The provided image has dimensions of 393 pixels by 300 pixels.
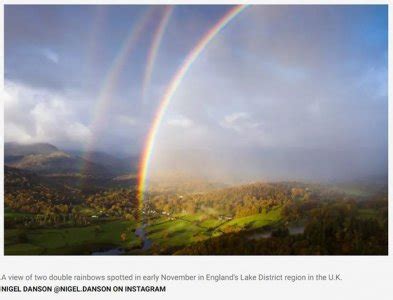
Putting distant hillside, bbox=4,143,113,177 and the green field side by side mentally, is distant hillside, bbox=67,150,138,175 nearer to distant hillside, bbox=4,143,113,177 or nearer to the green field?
distant hillside, bbox=4,143,113,177

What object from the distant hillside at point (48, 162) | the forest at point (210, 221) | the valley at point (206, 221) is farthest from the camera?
the distant hillside at point (48, 162)

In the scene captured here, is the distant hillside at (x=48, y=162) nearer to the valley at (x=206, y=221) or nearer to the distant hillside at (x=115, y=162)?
the distant hillside at (x=115, y=162)

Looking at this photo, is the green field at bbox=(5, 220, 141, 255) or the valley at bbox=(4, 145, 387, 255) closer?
the valley at bbox=(4, 145, 387, 255)

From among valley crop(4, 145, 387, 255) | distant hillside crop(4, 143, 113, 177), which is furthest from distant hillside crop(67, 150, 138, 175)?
valley crop(4, 145, 387, 255)

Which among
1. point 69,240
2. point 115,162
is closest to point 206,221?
point 69,240

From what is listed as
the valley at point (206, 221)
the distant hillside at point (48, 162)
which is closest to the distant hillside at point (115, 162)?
the distant hillside at point (48, 162)

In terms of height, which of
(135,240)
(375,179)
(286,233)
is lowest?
(135,240)

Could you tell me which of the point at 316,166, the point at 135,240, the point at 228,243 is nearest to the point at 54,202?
the point at 135,240

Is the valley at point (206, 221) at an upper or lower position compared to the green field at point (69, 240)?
upper

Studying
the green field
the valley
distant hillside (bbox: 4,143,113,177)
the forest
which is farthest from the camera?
distant hillside (bbox: 4,143,113,177)

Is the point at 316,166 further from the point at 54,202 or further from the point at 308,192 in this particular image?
the point at 54,202
